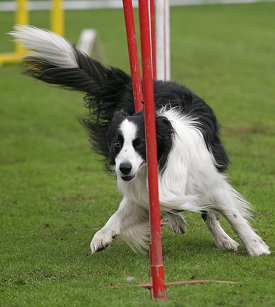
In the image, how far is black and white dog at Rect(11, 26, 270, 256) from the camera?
19.4 ft

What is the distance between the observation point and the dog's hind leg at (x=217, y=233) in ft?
21.5

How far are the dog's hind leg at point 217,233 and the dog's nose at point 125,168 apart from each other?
123 centimetres

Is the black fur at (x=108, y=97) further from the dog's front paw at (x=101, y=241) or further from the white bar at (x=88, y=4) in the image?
the white bar at (x=88, y=4)

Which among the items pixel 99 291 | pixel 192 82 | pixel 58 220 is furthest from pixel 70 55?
pixel 192 82

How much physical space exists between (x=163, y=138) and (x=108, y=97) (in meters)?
1.36

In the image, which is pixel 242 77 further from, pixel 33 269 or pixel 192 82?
pixel 33 269

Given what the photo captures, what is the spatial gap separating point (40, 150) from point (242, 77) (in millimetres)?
6454

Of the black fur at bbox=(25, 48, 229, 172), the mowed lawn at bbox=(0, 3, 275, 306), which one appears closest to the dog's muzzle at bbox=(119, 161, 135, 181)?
the black fur at bbox=(25, 48, 229, 172)

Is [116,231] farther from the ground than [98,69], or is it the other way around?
[98,69]

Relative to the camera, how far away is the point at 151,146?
16.8ft

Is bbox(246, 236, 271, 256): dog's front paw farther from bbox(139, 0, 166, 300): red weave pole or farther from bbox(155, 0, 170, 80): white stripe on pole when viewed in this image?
bbox(155, 0, 170, 80): white stripe on pole

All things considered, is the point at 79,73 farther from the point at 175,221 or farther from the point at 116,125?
the point at 175,221

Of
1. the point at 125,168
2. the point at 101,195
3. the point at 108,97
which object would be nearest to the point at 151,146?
the point at 125,168

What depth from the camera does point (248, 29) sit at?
75.4ft
